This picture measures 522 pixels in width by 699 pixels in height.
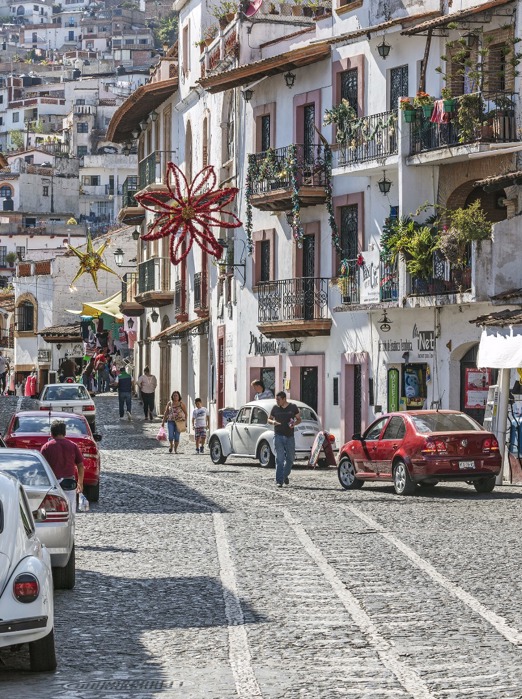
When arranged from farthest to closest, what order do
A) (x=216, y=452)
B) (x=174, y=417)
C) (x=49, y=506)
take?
(x=174, y=417) < (x=216, y=452) < (x=49, y=506)

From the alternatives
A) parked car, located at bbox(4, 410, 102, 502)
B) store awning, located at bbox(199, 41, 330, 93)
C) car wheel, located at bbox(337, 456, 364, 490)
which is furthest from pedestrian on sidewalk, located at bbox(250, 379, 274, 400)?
parked car, located at bbox(4, 410, 102, 502)

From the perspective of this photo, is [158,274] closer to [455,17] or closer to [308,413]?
[308,413]

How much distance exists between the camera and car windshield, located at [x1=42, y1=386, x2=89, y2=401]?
156ft

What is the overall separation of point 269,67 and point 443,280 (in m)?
10.8

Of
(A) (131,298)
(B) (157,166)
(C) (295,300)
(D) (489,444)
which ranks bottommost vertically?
(D) (489,444)

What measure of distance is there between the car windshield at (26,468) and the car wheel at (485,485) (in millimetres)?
14008

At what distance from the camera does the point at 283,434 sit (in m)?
31.0

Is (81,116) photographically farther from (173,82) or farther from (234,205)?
(234,205)

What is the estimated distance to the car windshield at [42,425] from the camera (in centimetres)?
2731

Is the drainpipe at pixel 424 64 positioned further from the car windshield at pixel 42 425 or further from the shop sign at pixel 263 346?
the car windshield at pixel 42 425

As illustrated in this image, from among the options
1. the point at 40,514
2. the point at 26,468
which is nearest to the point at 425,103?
the point at 26,468

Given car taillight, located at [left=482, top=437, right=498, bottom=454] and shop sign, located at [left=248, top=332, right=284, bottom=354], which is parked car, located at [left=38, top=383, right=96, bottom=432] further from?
car taillight, located at [left=482, top=437, right=498, bottom=454]

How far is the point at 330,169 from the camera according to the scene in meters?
42.5

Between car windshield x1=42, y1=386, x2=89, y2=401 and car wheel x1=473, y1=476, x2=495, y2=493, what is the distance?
2056cm
